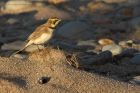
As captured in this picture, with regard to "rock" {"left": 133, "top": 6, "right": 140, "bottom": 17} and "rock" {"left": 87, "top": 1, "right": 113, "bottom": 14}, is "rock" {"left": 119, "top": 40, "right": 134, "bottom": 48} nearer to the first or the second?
"rock" {"left": 133, "top": 6, "right": 140, "bottom": 17}

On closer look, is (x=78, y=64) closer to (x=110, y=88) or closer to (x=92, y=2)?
(x=110, y=88)

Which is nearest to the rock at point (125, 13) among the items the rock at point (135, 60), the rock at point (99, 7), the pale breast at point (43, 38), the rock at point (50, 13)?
the rock at point (99, 7)

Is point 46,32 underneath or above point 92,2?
above

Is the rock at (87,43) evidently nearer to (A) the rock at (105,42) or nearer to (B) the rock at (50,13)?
(A) the rock at (105,42)

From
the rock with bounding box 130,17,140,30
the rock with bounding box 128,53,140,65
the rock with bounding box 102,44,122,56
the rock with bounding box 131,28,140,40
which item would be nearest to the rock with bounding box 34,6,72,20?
the rock with bounding box 130,17,140,30

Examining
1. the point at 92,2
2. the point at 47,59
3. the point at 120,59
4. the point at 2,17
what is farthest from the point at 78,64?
the point at 92,2

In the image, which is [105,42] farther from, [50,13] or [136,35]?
[50,13]

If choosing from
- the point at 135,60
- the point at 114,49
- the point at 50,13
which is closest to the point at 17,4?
the point at 50,13
